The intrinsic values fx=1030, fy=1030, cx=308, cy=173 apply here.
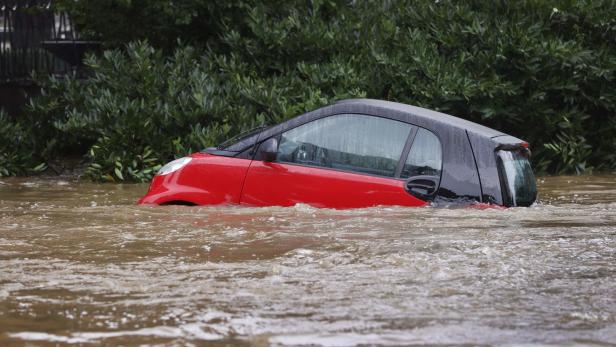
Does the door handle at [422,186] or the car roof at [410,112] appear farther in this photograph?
the car roof at [410,112]

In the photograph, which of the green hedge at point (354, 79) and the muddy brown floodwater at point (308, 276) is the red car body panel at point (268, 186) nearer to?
the muddy brown floodwater at point (308, 276)

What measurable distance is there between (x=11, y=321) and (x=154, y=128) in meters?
7.78

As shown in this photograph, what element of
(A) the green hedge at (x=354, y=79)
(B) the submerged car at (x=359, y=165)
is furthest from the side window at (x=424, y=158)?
(A) the green hedge at (x=354, y=79)

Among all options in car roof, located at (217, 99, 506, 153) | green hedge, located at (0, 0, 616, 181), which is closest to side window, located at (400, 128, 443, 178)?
car roof, located at (217, 99, 506, 153)

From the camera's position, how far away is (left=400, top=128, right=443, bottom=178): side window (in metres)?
8.01

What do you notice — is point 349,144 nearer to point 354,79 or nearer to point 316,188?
point 316,188

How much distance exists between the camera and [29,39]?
1717 cm

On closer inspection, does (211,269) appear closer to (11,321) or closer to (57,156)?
(11,321)

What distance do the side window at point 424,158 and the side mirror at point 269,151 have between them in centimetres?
106

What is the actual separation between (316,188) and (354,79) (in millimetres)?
5168

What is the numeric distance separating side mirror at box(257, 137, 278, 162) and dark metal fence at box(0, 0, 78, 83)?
372 inches

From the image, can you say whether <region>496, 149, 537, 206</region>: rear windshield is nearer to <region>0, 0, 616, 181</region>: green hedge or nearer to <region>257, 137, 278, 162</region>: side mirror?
<region>257, 137, 278, 162</region>: side mirror

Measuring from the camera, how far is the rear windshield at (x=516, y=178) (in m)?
7.93

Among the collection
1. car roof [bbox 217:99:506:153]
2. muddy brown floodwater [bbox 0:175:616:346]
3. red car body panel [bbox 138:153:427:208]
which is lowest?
muddy brown floodwater [bbox 0:175:616:346]
